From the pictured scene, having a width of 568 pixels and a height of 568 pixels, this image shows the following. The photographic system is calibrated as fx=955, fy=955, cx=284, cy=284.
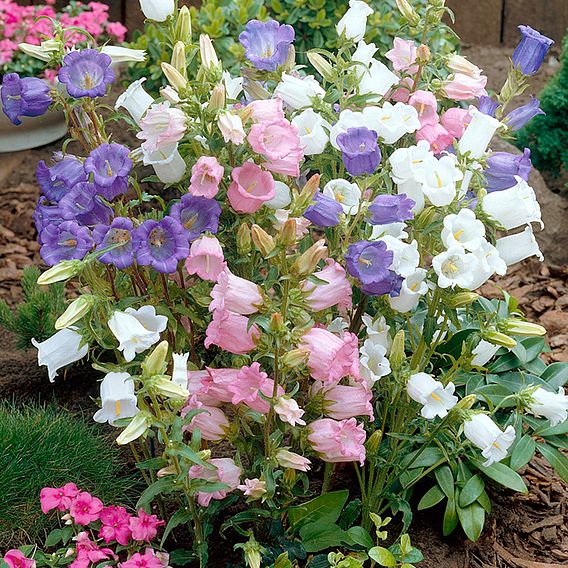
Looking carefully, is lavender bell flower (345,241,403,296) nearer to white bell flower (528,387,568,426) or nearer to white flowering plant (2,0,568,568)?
white flowering plant (2,0,568,568)

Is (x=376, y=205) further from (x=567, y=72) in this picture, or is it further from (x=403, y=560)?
(x=567, y=72)

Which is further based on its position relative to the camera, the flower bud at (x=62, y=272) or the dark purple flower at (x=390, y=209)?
the dark purple flower at (x=390, y=209)

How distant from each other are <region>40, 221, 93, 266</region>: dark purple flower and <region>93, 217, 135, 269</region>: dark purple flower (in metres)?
0.02

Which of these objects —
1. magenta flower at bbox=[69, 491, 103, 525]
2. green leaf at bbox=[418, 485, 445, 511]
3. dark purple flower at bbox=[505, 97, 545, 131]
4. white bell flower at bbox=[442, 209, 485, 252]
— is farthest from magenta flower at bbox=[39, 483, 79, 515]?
dark purple flower at bbox=[505, 97, 545, 131]

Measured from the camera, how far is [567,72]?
15.1 feet

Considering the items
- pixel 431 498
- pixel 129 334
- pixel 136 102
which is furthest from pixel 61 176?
pixel 431 498

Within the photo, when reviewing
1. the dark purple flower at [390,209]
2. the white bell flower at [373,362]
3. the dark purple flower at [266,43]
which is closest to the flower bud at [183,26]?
the dark purple flower at [266,43]

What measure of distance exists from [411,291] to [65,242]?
0.79 m

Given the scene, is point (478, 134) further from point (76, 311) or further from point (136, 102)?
point (76, 311)

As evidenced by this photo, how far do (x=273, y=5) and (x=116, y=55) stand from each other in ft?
8.05

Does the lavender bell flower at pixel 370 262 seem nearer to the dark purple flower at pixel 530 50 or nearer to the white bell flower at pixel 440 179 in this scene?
the white bell flower at pixel 440 179

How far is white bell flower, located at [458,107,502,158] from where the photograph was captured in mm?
2236

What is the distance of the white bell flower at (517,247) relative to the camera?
90.2 inches

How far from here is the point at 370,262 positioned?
2.08m
